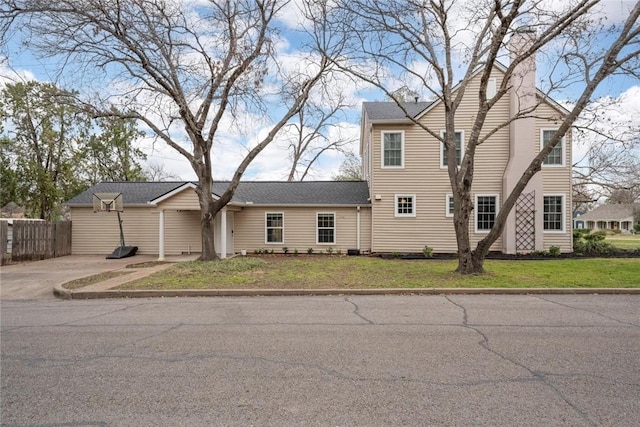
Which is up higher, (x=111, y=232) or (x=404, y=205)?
(x=404, y=205)

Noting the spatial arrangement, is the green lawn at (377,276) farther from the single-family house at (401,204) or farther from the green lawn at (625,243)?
the green lawn at (625,243)

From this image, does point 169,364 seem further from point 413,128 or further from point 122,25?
point 413,128

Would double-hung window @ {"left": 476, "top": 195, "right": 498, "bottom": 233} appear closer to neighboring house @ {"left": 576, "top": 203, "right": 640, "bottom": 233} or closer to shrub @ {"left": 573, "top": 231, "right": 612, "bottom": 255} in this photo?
shrub @ {"left": 573, "top": 231, "right": 612, "bottom": 255}

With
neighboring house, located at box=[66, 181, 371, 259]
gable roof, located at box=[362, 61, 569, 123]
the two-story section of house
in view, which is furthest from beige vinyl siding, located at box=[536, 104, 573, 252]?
neighboring house, located at box=[66, 181, 371, 259]

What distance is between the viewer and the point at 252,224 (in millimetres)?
18312

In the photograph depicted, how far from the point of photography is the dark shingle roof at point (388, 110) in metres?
17.6

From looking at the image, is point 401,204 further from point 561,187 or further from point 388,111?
point 561,187

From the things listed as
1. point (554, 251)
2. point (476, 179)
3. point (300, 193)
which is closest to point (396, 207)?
point (476, 179)

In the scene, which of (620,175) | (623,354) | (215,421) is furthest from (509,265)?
(215,421)

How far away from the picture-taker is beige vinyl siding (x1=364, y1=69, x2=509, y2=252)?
1689 centimetres

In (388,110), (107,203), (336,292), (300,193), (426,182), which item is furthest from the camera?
(300,193)

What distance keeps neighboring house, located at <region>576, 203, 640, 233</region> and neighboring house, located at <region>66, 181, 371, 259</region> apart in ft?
199

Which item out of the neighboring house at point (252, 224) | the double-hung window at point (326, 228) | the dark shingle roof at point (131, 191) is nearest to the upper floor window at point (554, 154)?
the neighboring house at point (252, 224)

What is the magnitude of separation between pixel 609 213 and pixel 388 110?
64197 mm
